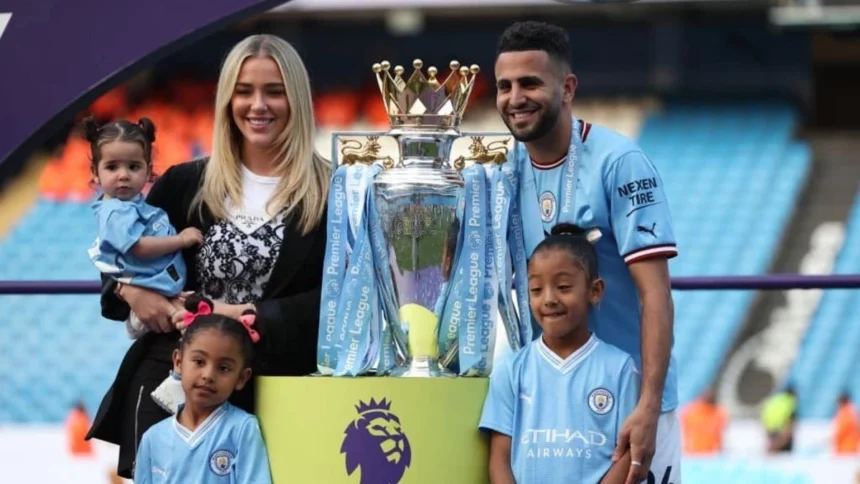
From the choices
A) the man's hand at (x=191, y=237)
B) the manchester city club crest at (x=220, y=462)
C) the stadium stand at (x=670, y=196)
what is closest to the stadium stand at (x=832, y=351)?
the stadium stand at (x=670, y=196)

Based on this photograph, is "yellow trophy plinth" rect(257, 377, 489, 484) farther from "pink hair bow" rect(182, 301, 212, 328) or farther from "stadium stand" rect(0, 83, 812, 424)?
"stadium stand" rect(0, 83, 812, 424)

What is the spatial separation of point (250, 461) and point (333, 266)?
0.41 meters

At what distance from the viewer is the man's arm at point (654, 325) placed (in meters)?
2.75

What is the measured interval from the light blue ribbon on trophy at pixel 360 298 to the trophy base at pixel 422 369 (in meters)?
0.07

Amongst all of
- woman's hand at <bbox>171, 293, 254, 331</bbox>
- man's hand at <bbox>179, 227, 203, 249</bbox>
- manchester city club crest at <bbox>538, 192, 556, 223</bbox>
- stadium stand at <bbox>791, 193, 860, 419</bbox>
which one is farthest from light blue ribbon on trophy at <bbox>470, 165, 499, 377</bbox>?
stadium stand at <bbox>791, 193, 860, 419</bbox>

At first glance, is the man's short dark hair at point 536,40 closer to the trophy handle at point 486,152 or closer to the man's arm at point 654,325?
the trophy handle at point 486,152

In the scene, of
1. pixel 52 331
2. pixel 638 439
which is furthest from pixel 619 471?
pixel 52 331

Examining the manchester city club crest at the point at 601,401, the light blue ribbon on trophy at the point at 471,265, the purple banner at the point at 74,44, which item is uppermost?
the purple banner at the point at 74,44

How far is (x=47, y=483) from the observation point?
35.8ft

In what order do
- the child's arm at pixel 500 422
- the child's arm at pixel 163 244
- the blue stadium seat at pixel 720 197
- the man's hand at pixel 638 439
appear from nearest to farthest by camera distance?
1. the man's hand at pixel 638 439
2. the child's arm at pixel 500 422
3. the child's arm at pixel 163 244
4. the blue stadium seat at pixel 720 197

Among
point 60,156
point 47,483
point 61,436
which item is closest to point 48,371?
point 61,436

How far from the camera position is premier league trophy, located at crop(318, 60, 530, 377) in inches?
117

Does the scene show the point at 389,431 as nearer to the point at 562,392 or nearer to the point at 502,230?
the point at 562,392

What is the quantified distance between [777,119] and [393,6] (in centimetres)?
387
